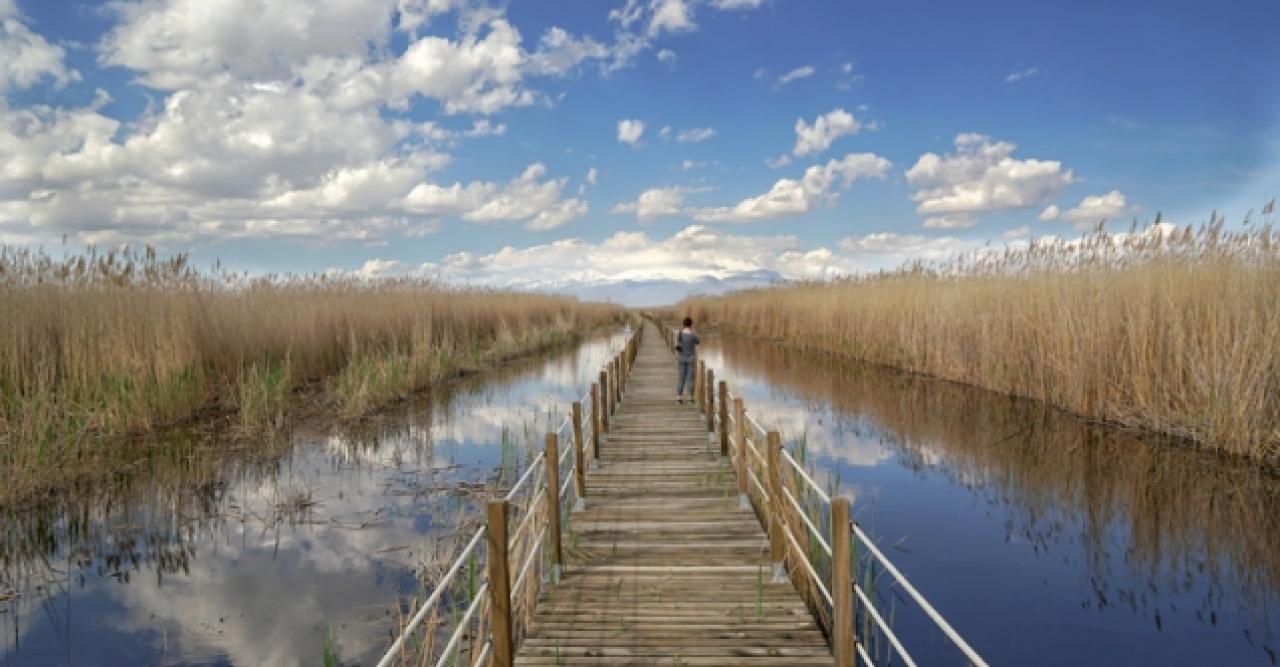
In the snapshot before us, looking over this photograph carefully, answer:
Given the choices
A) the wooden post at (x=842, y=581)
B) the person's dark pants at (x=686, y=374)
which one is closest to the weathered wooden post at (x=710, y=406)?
the person's dark pants at (x=686, y=374)

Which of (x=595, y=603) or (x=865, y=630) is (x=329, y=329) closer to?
(x=595, y=603)

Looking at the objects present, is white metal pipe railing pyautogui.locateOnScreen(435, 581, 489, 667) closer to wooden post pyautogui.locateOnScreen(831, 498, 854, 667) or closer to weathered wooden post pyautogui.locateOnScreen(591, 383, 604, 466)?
wooden post pyautogui.locateOnScreen(831, 498, 854, 667)

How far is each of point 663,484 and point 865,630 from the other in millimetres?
3004

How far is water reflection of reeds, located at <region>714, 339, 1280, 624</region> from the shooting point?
5762mm

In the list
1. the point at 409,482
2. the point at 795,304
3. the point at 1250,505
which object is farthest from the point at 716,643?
the point at 795,304

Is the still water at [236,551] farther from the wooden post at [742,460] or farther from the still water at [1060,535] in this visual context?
the still water at [1060,535]

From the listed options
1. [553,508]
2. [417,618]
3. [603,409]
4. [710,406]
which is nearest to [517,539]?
[553,508]

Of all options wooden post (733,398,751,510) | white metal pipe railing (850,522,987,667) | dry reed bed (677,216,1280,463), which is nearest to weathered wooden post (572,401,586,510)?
wooden post (733,398,751,510)

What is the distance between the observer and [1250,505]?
6645 millimetres

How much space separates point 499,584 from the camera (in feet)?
11.3

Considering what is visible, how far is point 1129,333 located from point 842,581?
28.1 feet

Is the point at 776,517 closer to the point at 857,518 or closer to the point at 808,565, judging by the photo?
the point at 808,565

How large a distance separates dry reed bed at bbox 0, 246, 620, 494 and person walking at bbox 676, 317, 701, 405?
5613 millimetres

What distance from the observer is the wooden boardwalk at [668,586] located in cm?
391
